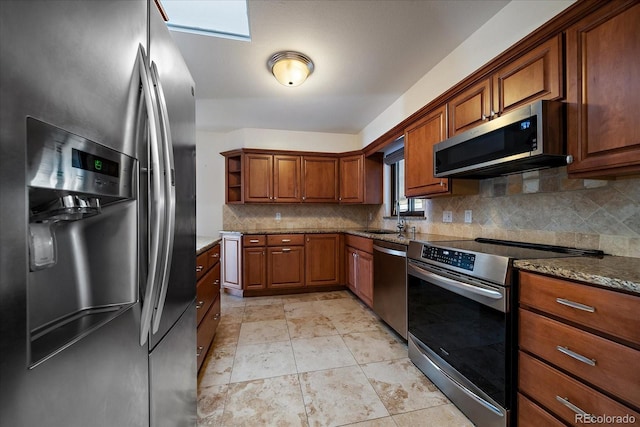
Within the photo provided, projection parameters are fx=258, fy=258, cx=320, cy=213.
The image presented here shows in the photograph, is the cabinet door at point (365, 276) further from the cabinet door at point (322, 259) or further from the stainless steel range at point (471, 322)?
the stainless steel range at point (471, 322)

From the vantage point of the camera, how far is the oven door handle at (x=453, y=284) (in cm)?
131

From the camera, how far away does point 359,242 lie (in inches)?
128

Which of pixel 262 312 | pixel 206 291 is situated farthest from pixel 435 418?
pixel 262 312

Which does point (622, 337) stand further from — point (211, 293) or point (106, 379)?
point (211, 293)

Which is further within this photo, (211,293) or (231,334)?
(231,334)

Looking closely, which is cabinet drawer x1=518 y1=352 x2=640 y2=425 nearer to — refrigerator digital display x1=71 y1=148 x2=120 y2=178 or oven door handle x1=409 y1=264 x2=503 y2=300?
oven door handle x1=409 y1=264 x2=503 y2=300

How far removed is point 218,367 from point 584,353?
6.89 ft

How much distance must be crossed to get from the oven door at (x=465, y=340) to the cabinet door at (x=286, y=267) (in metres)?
2.00

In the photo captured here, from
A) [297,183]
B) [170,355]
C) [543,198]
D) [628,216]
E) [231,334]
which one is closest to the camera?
[170,355]

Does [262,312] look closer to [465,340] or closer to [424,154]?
[465,340]

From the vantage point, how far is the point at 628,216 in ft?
4.23

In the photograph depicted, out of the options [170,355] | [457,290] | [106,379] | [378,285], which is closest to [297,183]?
[378,285]

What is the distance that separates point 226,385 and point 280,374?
1.20 feet

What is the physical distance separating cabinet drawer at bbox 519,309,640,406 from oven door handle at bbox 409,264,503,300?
0.13 meters
